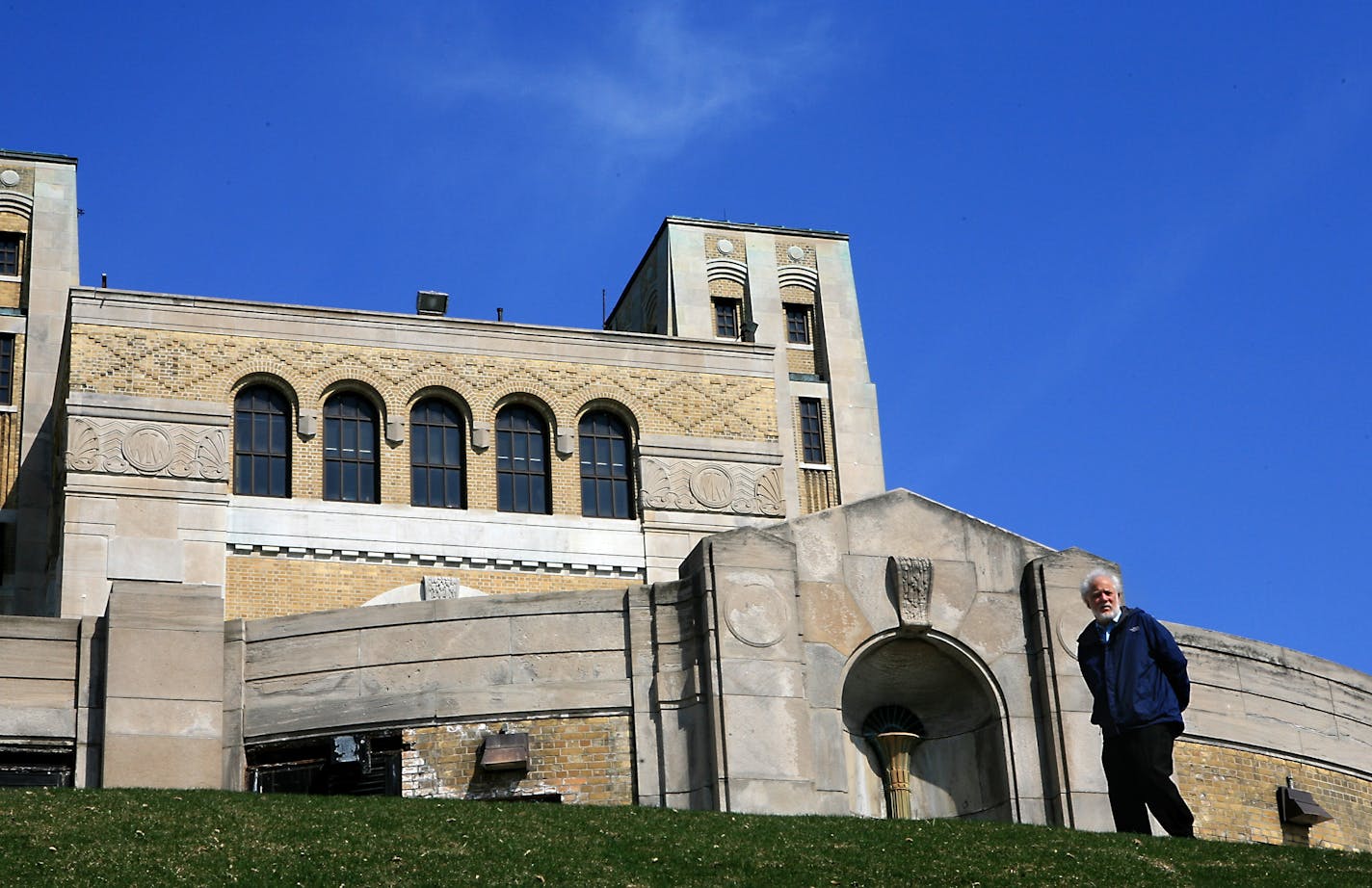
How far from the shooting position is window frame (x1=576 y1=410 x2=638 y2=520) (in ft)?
137

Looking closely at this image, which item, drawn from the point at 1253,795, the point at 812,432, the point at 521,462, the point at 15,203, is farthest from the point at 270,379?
the point at 1253,795

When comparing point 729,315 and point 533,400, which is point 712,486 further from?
point 729,315

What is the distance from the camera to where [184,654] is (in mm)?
25562

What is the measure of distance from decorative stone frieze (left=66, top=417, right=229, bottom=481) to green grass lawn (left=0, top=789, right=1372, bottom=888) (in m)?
17.5

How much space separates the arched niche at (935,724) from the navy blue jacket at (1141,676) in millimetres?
4480

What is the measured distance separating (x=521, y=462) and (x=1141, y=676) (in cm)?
2142

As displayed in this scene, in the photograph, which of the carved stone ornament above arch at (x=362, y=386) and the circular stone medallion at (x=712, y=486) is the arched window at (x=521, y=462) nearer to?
the carved stone ornament above arch at (x=362, y=386)

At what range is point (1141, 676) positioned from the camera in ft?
71.3

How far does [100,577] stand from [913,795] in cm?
1701

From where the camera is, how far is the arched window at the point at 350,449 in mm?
40188

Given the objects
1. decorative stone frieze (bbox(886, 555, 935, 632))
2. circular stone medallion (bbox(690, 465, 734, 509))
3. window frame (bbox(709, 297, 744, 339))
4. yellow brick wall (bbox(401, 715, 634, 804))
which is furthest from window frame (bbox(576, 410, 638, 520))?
yellow brick wall (bbox(401, 715, 634, 804))

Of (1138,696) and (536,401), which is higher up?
(536,401)

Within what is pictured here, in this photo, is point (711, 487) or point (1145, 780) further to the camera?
point (711, 487)

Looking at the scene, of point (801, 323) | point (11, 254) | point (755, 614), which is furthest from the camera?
point (801, 323)
